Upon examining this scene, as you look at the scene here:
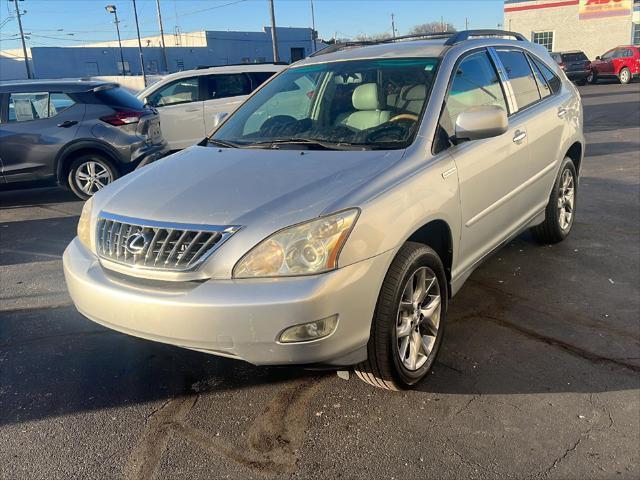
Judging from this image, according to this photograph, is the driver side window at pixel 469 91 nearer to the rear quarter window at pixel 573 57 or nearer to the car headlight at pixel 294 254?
the car headlight at pixel 294 254

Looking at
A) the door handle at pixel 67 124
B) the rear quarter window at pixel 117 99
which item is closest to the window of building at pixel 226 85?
the rear quarter window at pixel 117 99

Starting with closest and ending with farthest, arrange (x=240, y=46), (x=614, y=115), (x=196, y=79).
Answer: (x=196, y=79) < (x=614, y=115) < (x=240, y=46)

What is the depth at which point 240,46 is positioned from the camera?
2714 inches

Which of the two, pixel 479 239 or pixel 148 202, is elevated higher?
pixel 148 202

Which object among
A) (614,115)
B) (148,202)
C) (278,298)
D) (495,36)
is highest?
(495,36)

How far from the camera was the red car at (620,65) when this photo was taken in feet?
90.7

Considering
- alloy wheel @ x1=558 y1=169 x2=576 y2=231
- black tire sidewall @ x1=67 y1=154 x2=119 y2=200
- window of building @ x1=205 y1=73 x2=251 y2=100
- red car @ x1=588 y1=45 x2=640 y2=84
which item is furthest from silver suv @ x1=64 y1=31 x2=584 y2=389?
red car @ x1=588 y1=45 x2=640 y2=84

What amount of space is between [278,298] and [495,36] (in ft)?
11.1

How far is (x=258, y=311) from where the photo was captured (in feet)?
8.01

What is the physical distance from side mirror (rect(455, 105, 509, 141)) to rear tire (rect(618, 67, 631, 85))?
29.1 meters

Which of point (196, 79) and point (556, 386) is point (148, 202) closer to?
point (556, 386)

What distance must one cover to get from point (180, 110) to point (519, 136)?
694 cm

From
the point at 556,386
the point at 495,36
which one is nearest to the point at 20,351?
the point at 556,386

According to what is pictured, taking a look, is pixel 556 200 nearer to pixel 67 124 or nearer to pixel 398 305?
pixel 398 305
